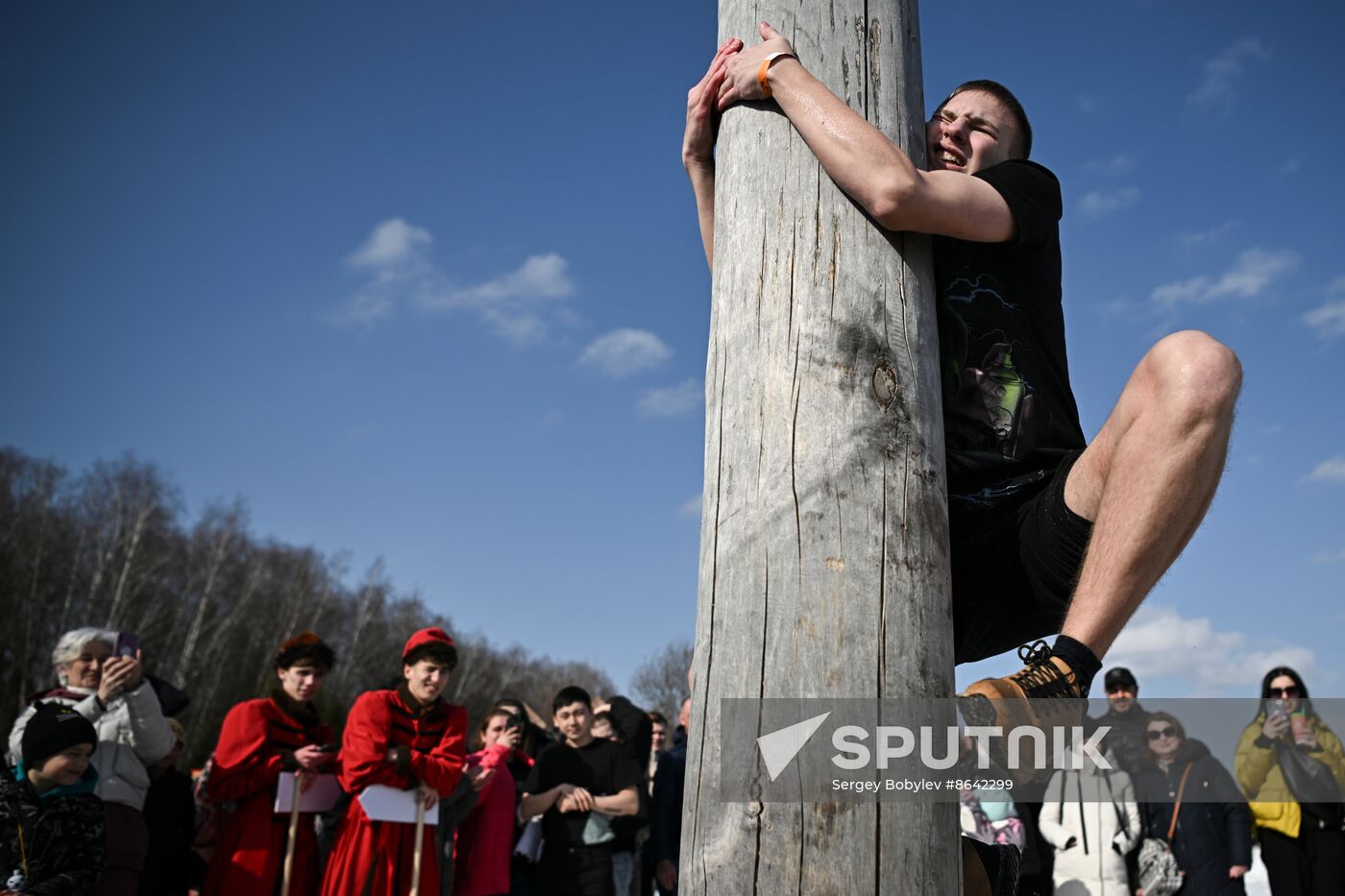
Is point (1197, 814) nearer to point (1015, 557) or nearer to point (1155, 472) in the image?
point (1015, 557)

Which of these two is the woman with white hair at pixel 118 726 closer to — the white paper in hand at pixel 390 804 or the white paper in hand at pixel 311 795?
the white paper in hand at pixel 311 795

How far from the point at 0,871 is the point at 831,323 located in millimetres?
4694

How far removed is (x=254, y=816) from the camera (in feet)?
18.9

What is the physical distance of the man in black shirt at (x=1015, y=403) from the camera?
1.82 meters

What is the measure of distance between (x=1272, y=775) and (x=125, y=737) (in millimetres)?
7804

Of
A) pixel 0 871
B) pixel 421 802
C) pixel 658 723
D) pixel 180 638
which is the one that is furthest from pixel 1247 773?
pixel 180 638

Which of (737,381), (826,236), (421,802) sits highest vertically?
(826,236)

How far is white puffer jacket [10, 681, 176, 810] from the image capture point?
5.49 meters

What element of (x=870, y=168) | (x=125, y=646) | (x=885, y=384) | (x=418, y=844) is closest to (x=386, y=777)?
(x=418, y=844)

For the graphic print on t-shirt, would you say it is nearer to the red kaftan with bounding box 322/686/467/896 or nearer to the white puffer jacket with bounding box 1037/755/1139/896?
the red kaftan with bounding box 322/686/467/896

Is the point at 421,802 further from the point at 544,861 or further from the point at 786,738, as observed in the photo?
the point at 786,738

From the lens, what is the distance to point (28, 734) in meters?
4.88

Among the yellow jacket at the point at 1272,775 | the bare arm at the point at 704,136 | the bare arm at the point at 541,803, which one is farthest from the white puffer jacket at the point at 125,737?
the yellow jacket at the point at 1272,775

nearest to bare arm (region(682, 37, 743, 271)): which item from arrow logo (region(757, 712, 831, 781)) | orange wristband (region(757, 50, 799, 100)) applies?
orange wristband (region(757, 50, 799, 100))
